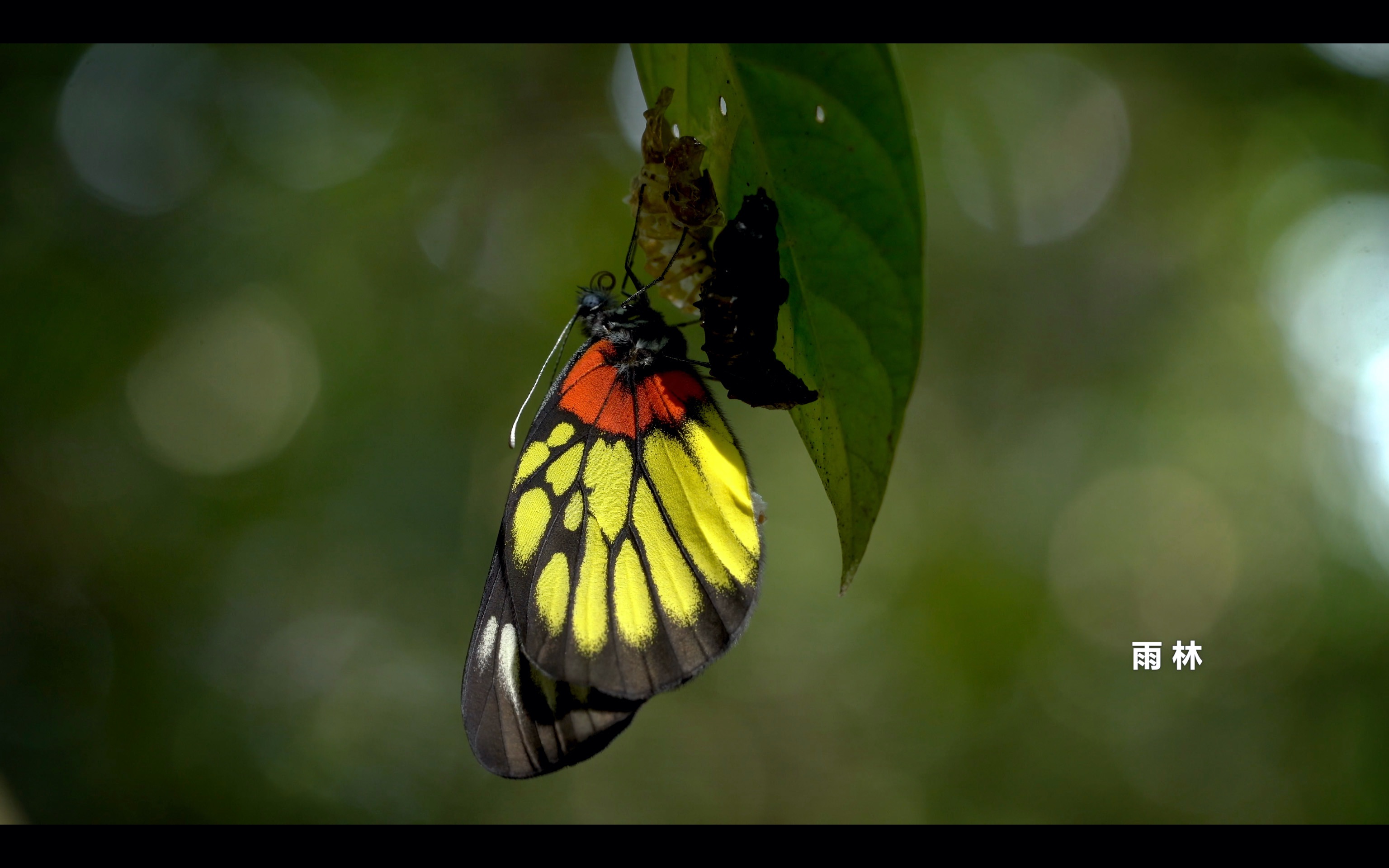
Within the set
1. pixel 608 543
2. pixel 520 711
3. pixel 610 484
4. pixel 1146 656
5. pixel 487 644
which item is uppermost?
pixel 610 484

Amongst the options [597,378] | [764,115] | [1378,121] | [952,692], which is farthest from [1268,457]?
[764,115]

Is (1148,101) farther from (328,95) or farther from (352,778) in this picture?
(352,778)

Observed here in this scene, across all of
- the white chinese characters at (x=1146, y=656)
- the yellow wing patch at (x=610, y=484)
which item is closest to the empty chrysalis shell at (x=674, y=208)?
the yellow wing patch at (x=610, y=484)

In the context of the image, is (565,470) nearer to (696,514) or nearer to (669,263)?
(696,514)

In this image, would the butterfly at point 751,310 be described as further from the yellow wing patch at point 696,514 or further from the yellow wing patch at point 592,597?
the yellow wing patch at point 592,597

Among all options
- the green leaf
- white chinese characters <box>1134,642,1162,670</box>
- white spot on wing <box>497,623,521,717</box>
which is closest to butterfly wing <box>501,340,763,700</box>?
white spot on wing <box>497,623,521,717</box>

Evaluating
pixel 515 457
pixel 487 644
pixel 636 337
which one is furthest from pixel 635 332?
pixel 515 457

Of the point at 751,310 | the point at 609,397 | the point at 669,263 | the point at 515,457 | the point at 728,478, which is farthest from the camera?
the point at 515,457
